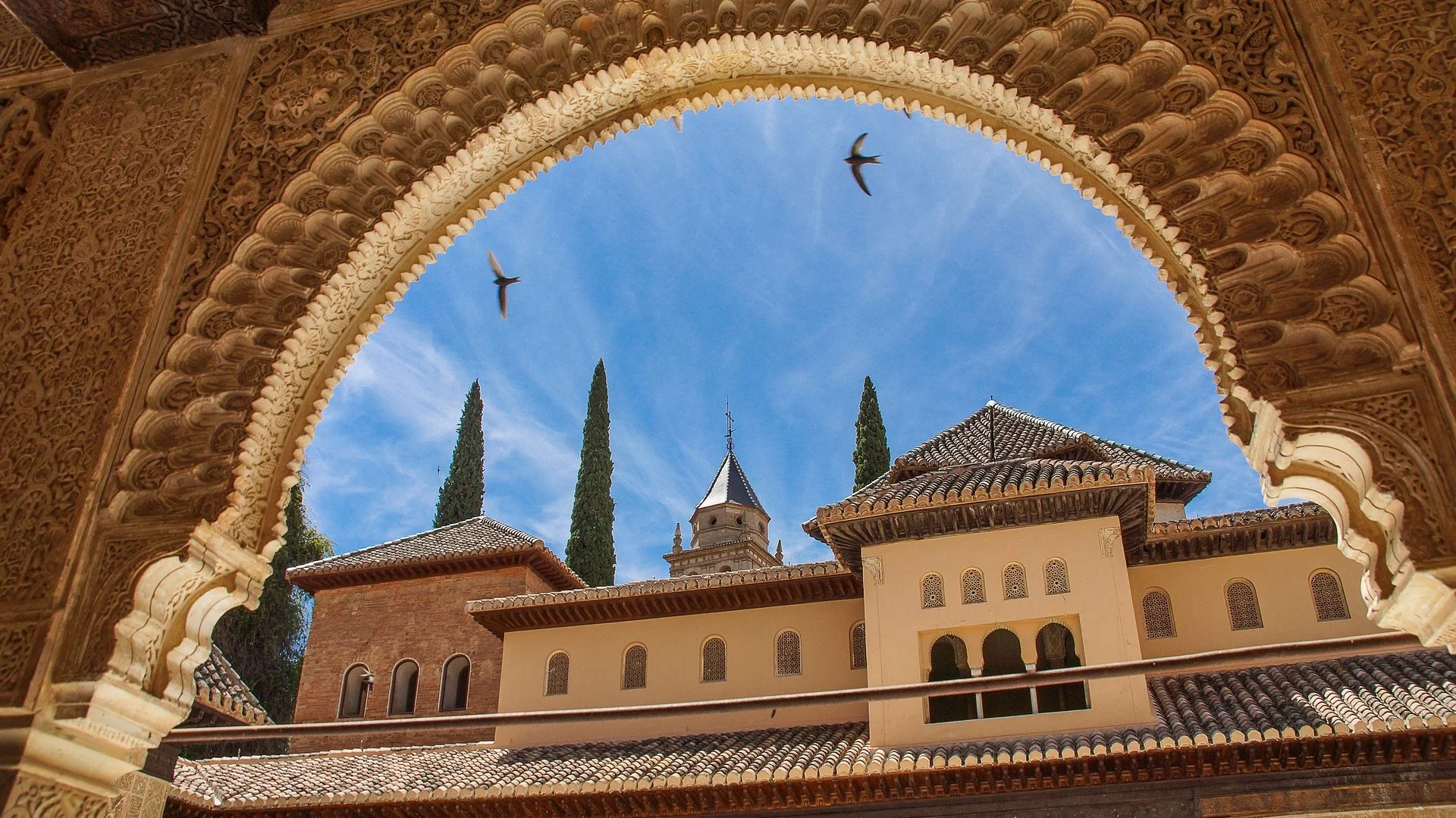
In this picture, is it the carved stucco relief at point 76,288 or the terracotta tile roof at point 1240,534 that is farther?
the terracotta tile roof at point 1240,534

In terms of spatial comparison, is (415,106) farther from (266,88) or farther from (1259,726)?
(1259,726)

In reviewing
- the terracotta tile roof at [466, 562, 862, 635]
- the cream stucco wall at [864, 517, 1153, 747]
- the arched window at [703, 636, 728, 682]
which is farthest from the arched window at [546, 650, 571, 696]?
the cream stucco wall at [864, 517, 1153, 747]

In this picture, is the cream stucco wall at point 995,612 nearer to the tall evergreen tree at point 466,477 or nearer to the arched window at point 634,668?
the arched window at point 634,668

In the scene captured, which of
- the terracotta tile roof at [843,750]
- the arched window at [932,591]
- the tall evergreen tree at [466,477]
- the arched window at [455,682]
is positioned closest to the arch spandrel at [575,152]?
the terracotta tile roof at [843,750]

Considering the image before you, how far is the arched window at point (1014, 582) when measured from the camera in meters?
10.9

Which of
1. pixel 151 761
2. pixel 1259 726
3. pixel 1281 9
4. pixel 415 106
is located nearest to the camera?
pixel 1281 9

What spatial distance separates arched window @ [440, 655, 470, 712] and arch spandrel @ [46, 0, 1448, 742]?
44.5ft

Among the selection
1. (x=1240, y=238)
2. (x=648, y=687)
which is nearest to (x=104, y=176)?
(x=1240, y=238)

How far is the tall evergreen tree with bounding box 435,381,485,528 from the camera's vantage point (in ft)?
77.7

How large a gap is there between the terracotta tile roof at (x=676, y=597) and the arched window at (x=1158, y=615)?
302cm

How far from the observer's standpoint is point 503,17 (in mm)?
3439

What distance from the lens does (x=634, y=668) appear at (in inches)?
516

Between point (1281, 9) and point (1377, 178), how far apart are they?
22.9 inches

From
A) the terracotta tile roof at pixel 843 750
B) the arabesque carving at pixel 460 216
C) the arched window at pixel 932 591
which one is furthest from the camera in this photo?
the arched window at pixel 932 591
